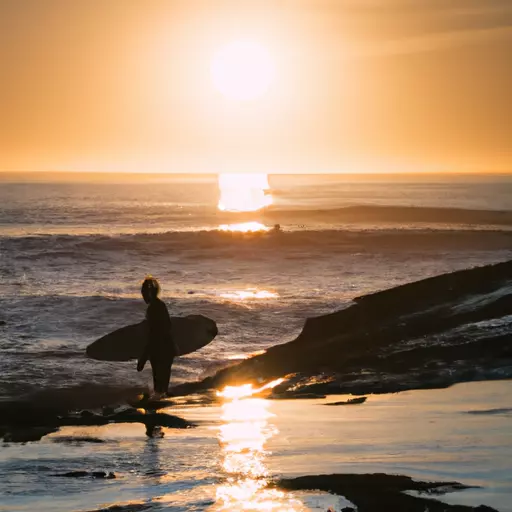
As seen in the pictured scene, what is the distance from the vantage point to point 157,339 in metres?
12.8

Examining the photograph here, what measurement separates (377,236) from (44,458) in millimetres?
51700

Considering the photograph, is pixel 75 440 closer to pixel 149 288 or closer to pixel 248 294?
pixel 149 288

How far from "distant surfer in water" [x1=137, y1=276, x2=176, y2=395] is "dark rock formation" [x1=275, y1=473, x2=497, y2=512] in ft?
17.2

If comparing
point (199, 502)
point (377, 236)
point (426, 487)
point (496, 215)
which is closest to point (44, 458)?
point (199, 502)

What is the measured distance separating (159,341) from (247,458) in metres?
4.43

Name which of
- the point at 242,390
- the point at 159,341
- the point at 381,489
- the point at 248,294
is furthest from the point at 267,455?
the point at 248,294

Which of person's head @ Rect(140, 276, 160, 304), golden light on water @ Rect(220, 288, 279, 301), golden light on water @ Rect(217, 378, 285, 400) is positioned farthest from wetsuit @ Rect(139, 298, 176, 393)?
golden light on water @ Rect(220, 288, 279, 301)

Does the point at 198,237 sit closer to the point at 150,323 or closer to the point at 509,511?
the point at 150,323

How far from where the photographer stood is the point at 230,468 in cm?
830

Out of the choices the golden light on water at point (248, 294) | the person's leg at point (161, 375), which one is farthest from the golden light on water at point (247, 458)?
the golden light on water at point (248, 294)

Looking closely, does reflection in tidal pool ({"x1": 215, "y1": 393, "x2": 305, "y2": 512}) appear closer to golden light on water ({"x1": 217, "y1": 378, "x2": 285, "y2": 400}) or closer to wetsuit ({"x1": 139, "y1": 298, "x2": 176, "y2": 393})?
golden light on water ({"x1": 217, "y1": 378, "x2": 285, "y2": 400})

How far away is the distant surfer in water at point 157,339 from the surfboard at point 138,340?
2.44 meters

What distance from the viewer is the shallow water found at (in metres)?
7.45

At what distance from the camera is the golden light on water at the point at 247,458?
730 cm
